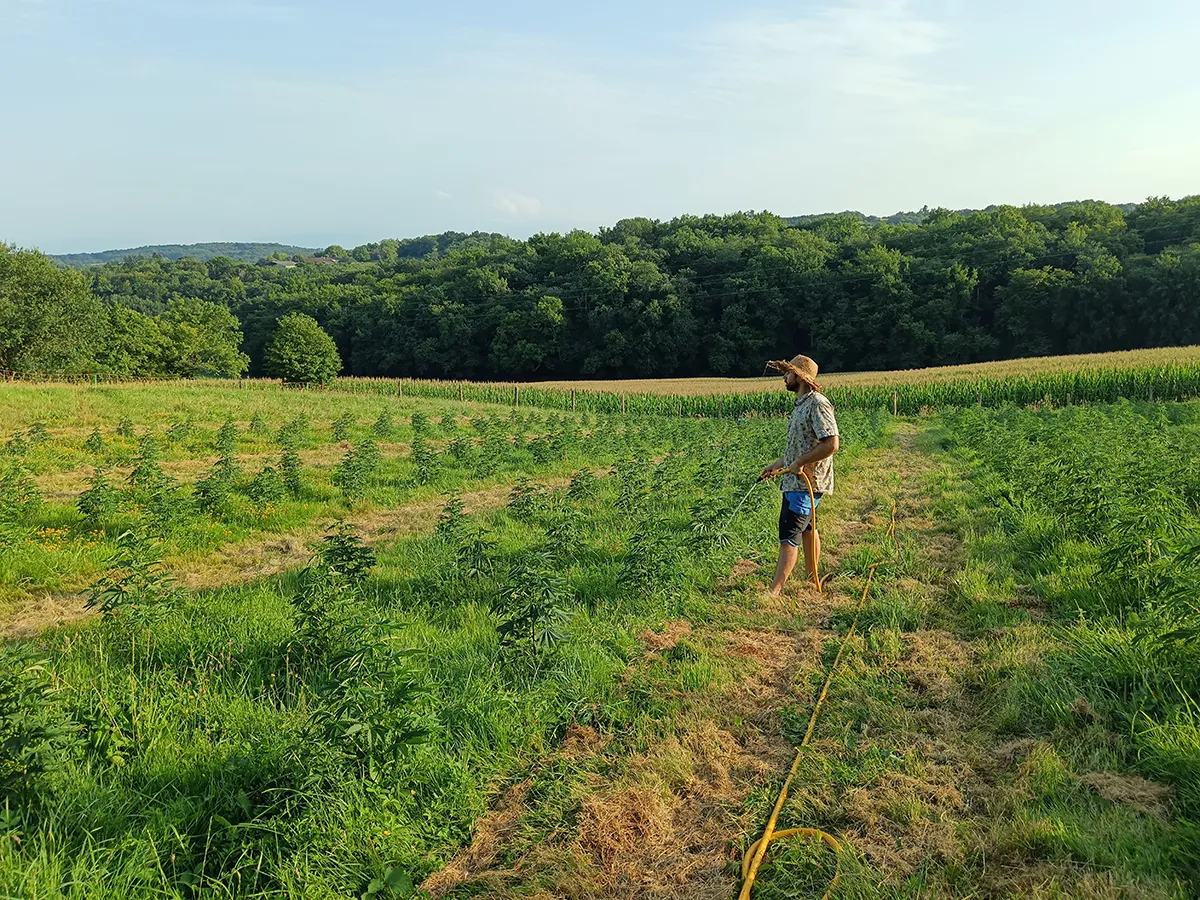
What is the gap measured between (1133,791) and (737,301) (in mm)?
69665

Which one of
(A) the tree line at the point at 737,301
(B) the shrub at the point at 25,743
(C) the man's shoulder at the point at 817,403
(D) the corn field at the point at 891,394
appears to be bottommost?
(D) the corn field at the point at 891,394

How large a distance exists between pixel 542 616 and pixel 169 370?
75510mm

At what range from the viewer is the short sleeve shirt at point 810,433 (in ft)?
22.2

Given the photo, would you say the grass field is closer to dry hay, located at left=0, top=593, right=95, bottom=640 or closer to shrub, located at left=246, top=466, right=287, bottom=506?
dry hay, located at left=0, top=593, right=95, bottom=640

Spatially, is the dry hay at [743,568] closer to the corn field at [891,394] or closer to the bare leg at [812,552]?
the bare leg at [812,552]

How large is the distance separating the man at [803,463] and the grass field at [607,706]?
16.1 inches

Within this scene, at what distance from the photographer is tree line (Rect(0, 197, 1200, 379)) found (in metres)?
56.1

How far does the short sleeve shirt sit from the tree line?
58806 mm

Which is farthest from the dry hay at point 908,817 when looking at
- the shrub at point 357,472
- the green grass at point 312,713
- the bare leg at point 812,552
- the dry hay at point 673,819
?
the shrub at point 357,472

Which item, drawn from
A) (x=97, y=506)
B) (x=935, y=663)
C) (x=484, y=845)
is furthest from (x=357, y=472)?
(x=935, y=663)

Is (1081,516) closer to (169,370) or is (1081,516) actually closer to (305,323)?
(305,323)

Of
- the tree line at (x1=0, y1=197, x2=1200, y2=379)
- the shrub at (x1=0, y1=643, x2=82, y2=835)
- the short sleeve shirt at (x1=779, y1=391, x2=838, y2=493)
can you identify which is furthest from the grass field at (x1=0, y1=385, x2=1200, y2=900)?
the tree line at (x1=0, y1=197, x2=1200, y2=379)

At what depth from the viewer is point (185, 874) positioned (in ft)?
9.68

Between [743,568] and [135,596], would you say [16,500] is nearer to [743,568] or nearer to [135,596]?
[135,596]
